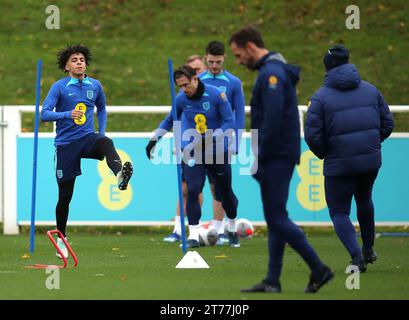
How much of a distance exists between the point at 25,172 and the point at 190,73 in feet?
12.7

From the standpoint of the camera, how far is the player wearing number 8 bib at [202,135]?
14.5 metres

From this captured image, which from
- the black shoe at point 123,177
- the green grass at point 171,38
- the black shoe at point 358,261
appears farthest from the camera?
the green grass at point 171,38

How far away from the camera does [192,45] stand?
25.6 meters

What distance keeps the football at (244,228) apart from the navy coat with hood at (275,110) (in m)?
7.06

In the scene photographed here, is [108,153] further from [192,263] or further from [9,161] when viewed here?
[9,161]

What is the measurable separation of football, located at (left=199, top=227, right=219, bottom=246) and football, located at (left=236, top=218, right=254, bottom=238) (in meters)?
1.19

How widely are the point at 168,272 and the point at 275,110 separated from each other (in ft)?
9.58

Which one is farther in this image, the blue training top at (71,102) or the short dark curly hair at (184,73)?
the short dark curly hair at (184,73)

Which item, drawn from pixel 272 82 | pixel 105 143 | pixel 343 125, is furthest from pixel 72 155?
pixel 272 82

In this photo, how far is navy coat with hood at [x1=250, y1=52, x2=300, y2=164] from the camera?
354 inches

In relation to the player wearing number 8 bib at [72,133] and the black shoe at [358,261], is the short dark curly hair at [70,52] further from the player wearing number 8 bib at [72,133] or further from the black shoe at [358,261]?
the black shoe at [358,261]

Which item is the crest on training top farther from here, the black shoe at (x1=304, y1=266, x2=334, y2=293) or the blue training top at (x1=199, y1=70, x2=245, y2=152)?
the blue training top at (x1=199, y1=70, x2=245, y2=152)

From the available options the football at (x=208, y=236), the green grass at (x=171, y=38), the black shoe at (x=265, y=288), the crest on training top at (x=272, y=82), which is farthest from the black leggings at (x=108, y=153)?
the green grass at (x=171, y=38)

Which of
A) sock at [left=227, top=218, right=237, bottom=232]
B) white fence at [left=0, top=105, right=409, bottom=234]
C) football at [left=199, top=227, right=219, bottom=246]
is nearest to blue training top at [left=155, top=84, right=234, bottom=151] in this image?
sock at [left=227, top=218, right=237, bottom=232]
